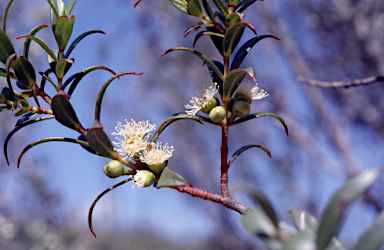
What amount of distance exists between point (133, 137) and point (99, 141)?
0.12m

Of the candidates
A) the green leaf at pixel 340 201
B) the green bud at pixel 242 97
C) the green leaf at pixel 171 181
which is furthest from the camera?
the green bud at pixel 242 97

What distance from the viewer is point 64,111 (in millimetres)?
448

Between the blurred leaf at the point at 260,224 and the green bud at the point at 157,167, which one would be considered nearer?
the blurred leaf at the point at 260,224

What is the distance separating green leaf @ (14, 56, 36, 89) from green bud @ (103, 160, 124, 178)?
0.57 ft

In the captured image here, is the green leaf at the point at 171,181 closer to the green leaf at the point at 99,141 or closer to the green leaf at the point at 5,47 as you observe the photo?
the green leaf at the point at 99,141

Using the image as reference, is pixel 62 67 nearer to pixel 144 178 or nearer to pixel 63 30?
pixel 63 30

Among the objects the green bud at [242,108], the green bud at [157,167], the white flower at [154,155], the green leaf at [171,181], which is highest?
the green bud at [242,108]

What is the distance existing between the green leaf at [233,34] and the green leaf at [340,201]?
0.28 meters

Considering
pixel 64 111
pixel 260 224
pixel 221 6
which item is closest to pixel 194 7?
pixel 221 6

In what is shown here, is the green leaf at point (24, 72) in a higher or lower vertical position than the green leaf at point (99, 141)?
higher

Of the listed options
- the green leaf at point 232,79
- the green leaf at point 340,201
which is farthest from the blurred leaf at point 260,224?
the green leaf at point 232,79

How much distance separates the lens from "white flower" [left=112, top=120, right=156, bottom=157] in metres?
0.53

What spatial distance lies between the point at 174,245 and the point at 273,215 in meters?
9.47

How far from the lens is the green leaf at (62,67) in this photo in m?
0.49
